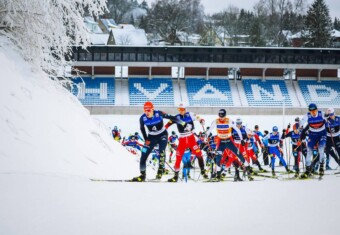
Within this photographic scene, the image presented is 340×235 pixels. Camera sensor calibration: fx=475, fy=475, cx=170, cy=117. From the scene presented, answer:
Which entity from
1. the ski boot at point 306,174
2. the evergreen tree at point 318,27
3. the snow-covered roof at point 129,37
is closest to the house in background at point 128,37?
the snow-covered roof at point 129,37

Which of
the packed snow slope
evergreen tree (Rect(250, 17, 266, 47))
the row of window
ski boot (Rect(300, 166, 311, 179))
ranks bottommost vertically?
ski boot (Rect(300, 166, 311, 179))

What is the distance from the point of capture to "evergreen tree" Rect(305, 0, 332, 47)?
75625 mm

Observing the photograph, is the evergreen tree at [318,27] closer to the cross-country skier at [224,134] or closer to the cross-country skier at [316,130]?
the cross-country skier at [316,130]

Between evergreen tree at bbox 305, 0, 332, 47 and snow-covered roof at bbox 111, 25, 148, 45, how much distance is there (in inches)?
1052

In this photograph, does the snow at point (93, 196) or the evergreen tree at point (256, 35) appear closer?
the snow at point (93, 196)

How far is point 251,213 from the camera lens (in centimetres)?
719

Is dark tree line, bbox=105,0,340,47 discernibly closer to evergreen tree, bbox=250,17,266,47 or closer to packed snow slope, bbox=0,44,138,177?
evergreen tree, bbox=250,17,266,47

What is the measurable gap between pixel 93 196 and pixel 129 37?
241 feet

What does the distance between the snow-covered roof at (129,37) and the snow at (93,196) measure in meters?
65.3

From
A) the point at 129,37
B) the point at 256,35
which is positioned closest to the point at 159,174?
the point at 256,35

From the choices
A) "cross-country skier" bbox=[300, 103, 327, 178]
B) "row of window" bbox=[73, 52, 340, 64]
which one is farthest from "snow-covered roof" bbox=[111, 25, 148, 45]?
"cross-country skier" bbox=[300, 103, 327, 178]

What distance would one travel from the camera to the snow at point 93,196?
21.4ft

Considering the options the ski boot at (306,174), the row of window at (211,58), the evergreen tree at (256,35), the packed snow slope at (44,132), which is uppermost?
the evergreen tree at (256,35)

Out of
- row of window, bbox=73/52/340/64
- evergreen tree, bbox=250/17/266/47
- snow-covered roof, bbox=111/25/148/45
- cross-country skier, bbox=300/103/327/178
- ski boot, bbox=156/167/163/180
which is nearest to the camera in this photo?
ski boot, bbox=156/167/163/180
